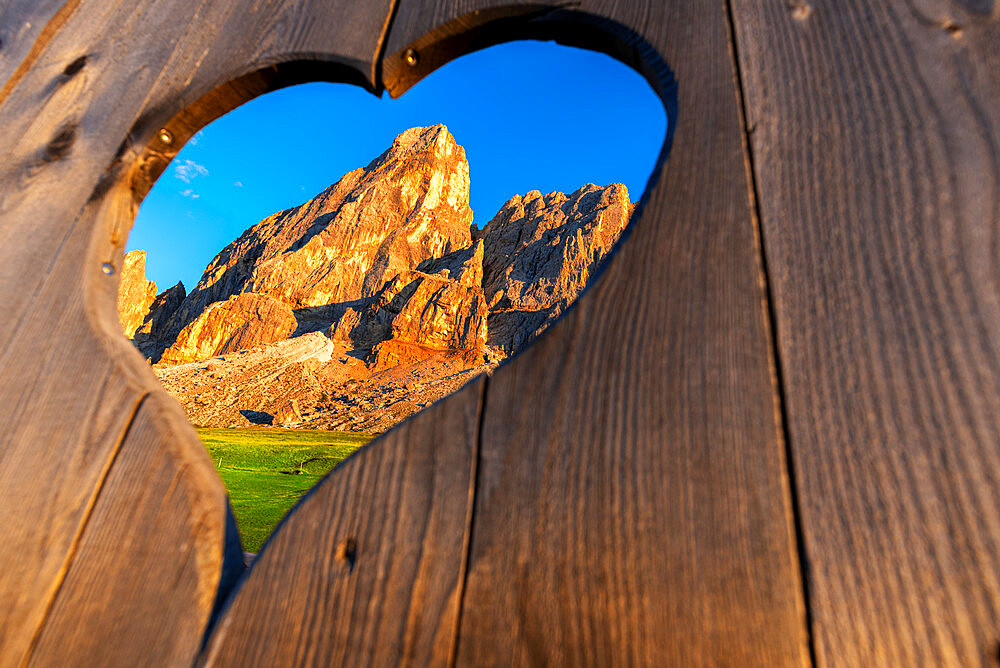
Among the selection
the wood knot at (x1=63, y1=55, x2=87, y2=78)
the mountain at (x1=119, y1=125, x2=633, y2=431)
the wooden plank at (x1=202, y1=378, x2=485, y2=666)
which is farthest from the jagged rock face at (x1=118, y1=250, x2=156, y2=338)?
the wooden plank at (x1=202, y1=378, x2=485, y2=666)

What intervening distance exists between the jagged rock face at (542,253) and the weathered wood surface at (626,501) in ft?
Result: 105

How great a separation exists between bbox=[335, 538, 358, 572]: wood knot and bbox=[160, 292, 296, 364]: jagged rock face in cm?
3668

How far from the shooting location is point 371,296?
1519 inches

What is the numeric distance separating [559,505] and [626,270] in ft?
0.85

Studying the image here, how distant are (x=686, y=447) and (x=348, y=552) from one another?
0.35 m

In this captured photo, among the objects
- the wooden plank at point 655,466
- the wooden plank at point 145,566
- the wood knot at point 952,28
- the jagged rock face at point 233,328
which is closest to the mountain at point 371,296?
the jagged rock face at point 233,328

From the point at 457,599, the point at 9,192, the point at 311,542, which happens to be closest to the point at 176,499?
the point at 311,542

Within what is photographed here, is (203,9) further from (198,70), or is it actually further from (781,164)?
(781,164)

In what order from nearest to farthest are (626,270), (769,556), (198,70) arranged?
(769,556) → (626,270) → (198,70)

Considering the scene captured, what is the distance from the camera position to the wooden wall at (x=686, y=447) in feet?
1.24

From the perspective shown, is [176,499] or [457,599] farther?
[176,499]

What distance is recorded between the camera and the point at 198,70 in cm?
79

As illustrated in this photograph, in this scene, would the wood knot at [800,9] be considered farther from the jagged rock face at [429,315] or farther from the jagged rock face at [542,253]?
the jagged rock face at [429,315]

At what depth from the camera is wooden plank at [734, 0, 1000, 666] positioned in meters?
Answer: 0.35
